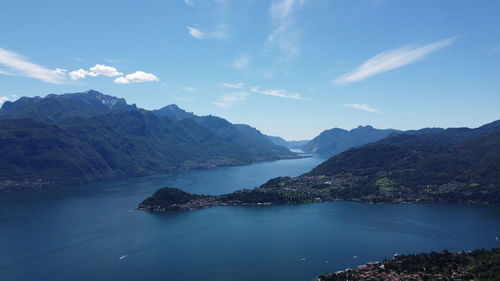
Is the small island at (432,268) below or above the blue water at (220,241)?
below

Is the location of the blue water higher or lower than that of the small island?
higher

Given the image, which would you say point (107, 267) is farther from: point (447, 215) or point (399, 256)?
point (447, 215)

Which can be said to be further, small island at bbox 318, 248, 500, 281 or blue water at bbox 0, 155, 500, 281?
blue water at bbox 0, 155, 500, 281

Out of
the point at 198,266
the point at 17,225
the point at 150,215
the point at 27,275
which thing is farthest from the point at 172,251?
the point at 17,225

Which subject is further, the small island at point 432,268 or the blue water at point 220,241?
the blue water at point 220,241

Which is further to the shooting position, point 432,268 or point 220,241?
point 220,241
